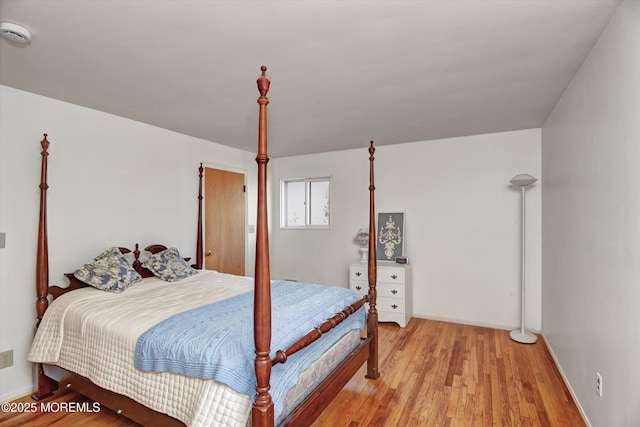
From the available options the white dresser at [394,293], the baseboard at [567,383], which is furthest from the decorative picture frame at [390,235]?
the baseboard at [567,383]

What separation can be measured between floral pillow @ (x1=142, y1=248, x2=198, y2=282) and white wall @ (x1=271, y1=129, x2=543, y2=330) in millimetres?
2321

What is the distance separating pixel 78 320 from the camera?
2260 millimetres

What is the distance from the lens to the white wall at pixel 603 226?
154cm

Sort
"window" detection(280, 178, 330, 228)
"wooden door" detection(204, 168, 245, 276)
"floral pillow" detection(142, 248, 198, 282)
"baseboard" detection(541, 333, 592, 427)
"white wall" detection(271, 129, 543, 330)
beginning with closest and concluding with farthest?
"baseboard" detection(541, 333, 592, 427)
"floral pillow" detection(142, 248, 198, 282)
"white wall" detection(271, 129, 543, 330)
"wooden door" detection(204, 168, 245, 276)
"window" detection(280, 178, 330, 228)

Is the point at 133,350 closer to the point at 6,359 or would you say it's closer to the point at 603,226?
the point at 6,359

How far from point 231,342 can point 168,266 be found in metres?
1.96

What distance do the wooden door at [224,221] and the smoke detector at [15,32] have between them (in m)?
2.47

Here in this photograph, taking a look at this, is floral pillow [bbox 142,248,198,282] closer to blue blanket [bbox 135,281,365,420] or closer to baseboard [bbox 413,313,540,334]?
blue blanket [bbox 135,281,365,420]

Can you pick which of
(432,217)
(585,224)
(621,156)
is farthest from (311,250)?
(621,156)

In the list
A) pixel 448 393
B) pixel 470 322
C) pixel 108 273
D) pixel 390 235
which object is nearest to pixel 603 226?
pixel 448 393

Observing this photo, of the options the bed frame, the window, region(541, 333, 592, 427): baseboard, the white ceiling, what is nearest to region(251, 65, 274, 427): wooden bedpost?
the bed frame

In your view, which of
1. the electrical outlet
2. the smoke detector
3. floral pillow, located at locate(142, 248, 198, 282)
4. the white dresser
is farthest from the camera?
the white dresser

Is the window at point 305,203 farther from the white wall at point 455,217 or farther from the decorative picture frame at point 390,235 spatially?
the decorative picture frame at point 390,235

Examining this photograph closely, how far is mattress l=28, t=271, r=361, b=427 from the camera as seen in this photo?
1549mm
